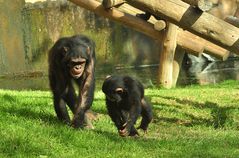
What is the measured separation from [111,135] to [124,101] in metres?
0.73

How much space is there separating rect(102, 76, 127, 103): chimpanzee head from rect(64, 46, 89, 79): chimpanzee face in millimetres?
419

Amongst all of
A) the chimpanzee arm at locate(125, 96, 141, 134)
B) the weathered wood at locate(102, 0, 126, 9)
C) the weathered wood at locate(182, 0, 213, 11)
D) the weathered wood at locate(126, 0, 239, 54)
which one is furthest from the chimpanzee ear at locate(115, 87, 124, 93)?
the weathered wood at locate(102, 0, 126, 9)

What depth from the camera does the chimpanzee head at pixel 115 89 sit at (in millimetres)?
6945

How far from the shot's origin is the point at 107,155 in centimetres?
559

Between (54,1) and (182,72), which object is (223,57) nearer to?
(182,72)

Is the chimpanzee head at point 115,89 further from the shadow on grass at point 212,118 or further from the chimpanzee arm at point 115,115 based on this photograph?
the shadow on grass at point 212,118

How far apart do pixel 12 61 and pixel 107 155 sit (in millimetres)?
17573

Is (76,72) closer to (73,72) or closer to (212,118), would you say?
(73,72)

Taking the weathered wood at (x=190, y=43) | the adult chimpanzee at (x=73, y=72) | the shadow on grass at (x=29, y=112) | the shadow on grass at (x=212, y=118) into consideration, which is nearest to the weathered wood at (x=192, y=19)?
the adult chimpanzee at (x=73, y=72)

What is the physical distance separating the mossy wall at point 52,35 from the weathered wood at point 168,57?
918 centimetres

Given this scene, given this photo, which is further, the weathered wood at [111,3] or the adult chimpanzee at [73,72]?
the weathered wood at [111,3]

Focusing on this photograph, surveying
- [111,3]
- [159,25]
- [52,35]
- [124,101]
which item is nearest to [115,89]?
[124,101]

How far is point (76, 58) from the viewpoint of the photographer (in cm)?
687

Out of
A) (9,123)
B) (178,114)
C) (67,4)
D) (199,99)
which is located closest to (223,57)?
(199,99)
